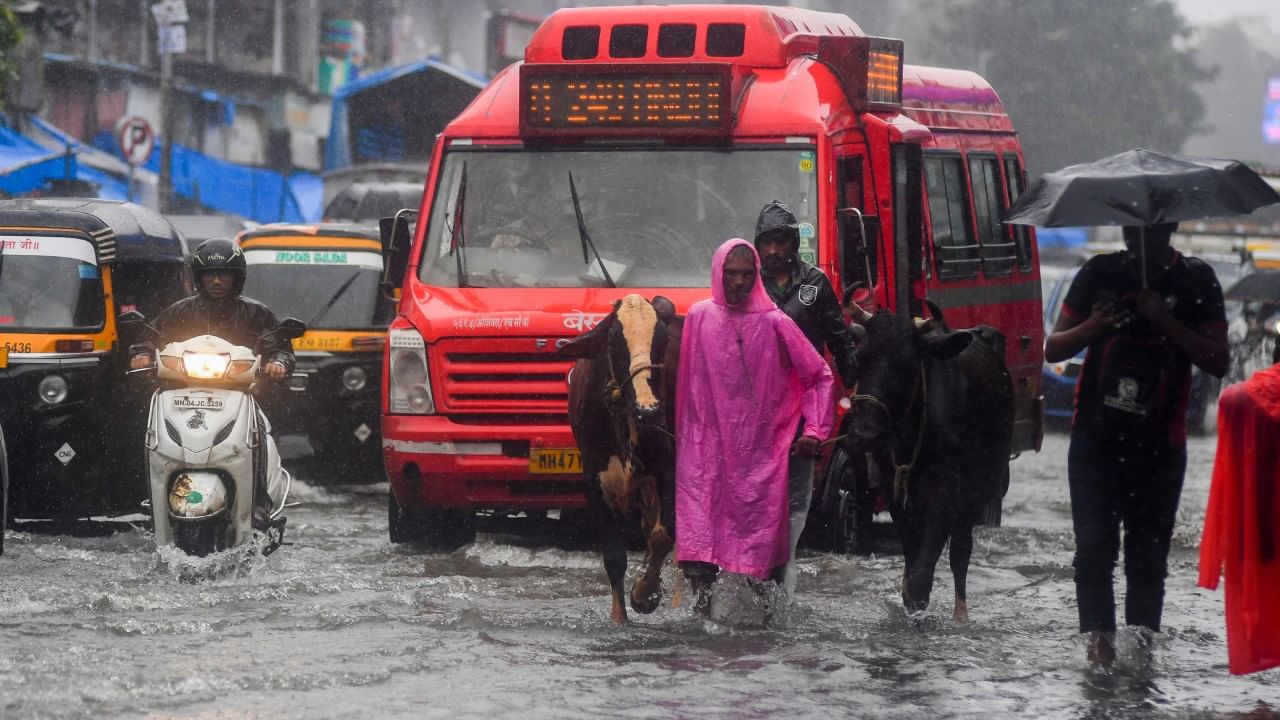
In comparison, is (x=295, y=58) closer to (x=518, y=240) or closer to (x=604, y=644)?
(x=518, y=240)

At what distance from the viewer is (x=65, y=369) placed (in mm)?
11805

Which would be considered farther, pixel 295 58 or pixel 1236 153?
pixel 1236 153

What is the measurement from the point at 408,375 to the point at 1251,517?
507 cm

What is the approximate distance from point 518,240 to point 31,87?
1033 inches

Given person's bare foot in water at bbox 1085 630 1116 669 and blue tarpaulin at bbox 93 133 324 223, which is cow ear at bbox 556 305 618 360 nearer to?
person's bare foot in water at bbox 1085 630 1116 669

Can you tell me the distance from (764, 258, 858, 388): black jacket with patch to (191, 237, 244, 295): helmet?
2796 millimetres

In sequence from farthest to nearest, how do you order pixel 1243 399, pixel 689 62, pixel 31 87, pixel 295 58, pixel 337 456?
pixel 295 58, pixel 31 87, pixel 337 456, pixel 689 62, pixel 1243 399

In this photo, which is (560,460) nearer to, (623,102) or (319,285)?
(623,102)

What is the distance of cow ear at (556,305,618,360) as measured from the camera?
8.82 meters

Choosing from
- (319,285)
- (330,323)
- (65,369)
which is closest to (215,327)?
(65,369)

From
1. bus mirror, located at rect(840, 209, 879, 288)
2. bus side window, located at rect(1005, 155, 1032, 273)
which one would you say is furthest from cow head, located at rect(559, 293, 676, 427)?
bus side window, located at rect(1005, 155, 1032, 273)

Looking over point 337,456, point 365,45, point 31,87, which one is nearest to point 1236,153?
point 365,45

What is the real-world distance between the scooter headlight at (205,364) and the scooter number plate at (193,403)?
4.3 inches

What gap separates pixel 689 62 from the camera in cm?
1138
